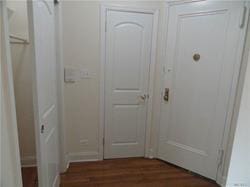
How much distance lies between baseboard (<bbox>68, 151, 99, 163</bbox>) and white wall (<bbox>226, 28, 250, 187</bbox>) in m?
2.00

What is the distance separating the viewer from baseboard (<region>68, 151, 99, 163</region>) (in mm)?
2506

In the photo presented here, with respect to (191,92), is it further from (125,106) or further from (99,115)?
(99,115)

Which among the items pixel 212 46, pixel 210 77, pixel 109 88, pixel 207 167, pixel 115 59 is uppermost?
pixel 212 46

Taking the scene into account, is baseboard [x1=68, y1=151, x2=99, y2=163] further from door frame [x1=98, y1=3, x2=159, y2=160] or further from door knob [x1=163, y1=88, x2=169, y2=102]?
door knob [x1=163, y1=88, x2=169, y2=102]

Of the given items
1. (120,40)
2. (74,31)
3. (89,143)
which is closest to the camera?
(74,31)

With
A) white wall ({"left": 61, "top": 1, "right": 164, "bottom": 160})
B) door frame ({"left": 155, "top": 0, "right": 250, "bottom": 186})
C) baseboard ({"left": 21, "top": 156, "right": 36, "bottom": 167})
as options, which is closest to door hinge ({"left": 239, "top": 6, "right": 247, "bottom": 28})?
door frame ({"left": 155, "top": 0, "right": 250, "bottom": 186})

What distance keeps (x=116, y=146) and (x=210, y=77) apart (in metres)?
1.59

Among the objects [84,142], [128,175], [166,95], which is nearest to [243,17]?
[166,95]

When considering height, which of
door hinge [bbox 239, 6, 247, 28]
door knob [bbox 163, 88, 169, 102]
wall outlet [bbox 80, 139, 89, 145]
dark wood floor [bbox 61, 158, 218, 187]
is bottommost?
dark wood floor [bbox 61, 158, 218, 187]

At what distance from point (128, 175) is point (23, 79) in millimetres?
1779

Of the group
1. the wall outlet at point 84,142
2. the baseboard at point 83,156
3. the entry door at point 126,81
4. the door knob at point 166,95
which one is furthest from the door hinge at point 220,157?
the wall outlet at point 84,142

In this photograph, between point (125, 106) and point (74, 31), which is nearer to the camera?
point (74, 31)

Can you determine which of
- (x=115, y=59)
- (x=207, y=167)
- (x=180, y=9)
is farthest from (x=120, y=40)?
(x=207, y=167)

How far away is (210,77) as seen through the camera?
83.3 inches
